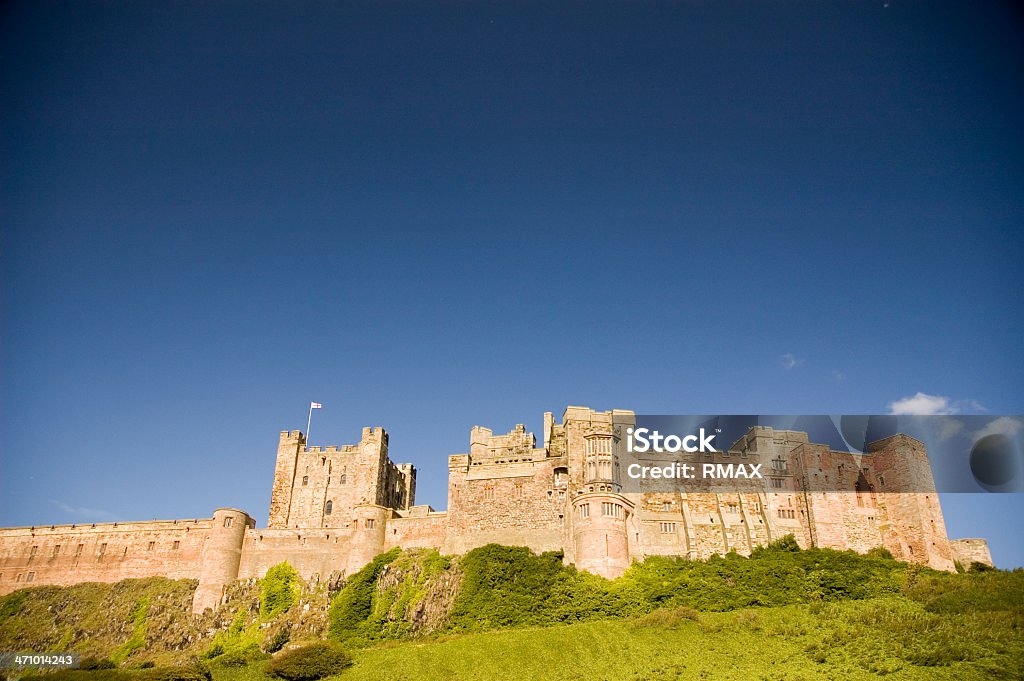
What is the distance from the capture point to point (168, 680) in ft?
153

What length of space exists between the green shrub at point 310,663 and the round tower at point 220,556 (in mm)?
13539

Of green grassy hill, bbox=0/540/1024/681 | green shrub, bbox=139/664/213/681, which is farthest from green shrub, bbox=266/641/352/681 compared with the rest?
green shrub, bbox=139/664/213/681

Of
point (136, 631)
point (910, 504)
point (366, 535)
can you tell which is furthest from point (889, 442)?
point (136, 631)

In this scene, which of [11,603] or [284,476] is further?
[284,476]

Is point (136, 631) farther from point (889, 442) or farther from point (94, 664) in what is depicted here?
point (889, 442)

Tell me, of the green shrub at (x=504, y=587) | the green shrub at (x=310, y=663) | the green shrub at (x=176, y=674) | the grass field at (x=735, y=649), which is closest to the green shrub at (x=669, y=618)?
the grass field at (x=735, y=649)

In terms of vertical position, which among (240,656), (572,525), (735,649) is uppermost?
(572,525)

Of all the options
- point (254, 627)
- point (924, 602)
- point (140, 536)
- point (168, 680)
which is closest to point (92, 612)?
point (140, 536)

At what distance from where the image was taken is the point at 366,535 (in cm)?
6212

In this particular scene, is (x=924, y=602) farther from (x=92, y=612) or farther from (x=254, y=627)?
(x=92, y=612)

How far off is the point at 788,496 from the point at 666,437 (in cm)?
1076

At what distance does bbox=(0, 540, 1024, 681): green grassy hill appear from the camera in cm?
4262

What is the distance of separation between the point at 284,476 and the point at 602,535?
34997 millimetres

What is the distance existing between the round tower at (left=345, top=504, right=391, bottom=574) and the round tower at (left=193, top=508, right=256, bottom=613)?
976 cm
